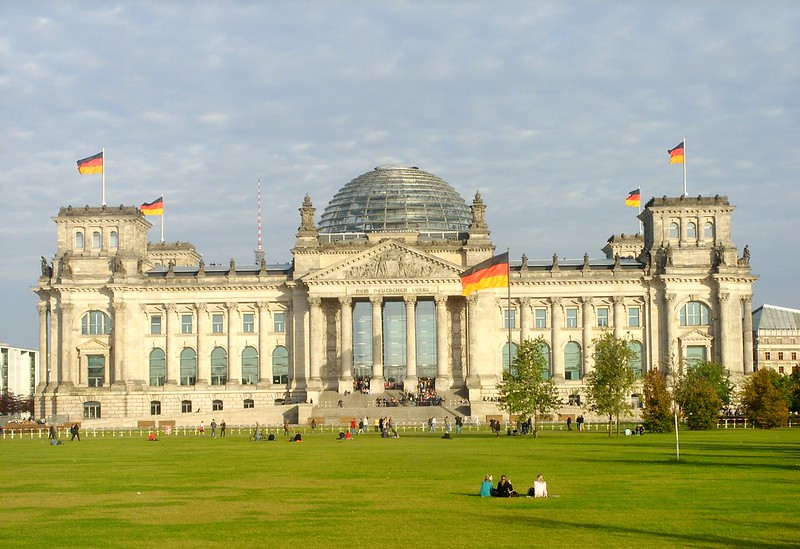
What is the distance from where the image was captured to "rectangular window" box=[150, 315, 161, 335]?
139500 mm

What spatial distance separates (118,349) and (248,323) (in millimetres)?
15003

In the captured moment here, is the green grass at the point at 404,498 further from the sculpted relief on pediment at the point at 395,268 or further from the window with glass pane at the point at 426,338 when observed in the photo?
the window with glass pane at the point at 426,338

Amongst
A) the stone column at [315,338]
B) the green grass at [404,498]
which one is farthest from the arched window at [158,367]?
the green grass at [404,498]

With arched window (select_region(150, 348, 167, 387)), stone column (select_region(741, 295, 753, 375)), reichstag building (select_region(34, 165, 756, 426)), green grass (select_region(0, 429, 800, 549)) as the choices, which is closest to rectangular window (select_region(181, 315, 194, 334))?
reichstag building (select_region(34, 165, 756, 426))

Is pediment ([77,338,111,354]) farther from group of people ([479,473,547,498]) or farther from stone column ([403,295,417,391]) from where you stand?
group of people ([479,473,547,498])

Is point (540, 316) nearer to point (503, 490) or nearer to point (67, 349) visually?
point (67, 349)

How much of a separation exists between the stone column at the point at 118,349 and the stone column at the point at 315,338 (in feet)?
70.2

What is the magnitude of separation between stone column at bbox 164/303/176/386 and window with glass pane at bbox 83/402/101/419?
8.24 meters

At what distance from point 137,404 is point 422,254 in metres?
36.5

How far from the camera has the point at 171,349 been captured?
13862 centimetres

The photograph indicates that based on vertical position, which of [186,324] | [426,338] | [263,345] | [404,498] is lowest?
[404,498]

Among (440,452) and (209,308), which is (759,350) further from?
(440,452)

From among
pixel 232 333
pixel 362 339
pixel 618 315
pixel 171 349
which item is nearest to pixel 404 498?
pixel 618 315

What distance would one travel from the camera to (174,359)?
13888 centimetres
